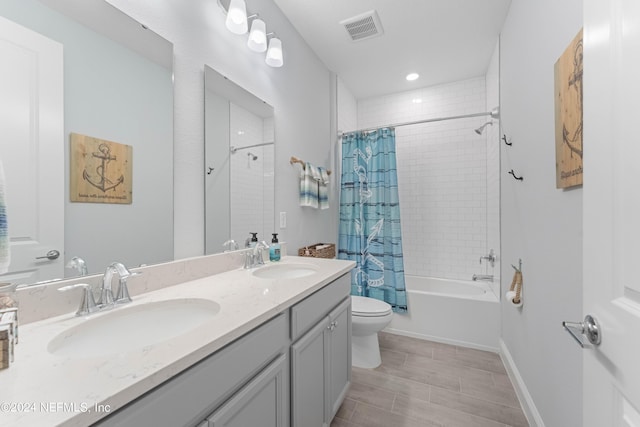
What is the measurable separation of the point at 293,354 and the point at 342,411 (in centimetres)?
89

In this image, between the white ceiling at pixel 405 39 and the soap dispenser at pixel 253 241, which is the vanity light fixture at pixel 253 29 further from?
the soap dispenser at pixel 253 241

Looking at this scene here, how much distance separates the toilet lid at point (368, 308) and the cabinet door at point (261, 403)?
1.10 m

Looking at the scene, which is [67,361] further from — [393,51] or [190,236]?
[393,51]

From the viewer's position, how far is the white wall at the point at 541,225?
3.49ft

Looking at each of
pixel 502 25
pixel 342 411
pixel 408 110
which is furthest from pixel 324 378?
pixel 408 110

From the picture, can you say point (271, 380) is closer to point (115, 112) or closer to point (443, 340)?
point (115, 112)

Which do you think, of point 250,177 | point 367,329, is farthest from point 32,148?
point 367,329

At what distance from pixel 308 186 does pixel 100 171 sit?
4.77 ft

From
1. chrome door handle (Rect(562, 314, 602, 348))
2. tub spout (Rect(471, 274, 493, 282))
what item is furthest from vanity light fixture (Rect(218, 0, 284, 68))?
tub spout (Rect(471, 274, 493, 282))

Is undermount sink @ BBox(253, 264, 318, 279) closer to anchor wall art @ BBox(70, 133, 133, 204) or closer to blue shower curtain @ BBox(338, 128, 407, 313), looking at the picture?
anchor wall art @ BBox(70, 133, 133, 204)

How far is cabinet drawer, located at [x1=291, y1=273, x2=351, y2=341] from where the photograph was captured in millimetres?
1053

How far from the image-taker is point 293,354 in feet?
3.41

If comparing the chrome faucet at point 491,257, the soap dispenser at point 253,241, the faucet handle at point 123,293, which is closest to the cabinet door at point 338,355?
the soap dispenser at point 253,241

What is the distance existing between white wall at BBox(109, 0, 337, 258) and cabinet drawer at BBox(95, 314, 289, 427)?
2.13ft
